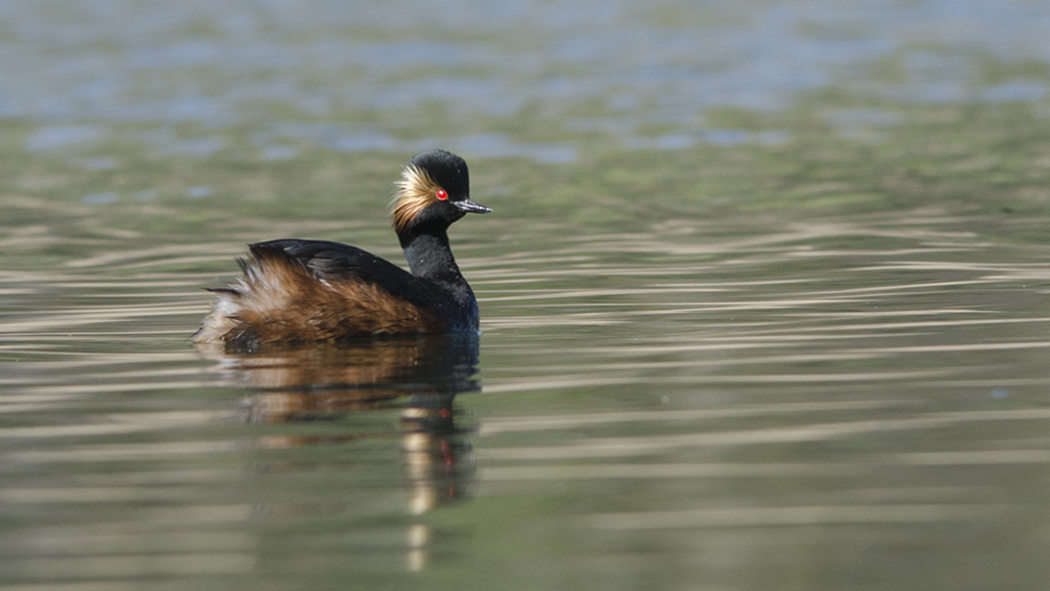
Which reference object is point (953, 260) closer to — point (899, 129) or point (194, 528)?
point (194, 528)

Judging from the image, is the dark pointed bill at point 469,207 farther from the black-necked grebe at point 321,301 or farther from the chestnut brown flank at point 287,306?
the chestnut brown flank at point 287,306

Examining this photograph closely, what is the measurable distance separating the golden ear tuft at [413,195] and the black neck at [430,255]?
0.41 ft

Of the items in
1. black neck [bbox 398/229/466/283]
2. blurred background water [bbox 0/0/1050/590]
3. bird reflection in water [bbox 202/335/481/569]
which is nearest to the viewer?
blurred background water [bbox 0/0/1050/590]

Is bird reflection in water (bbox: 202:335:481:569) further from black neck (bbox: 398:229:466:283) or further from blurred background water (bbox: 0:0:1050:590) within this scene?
black neck (bbox: 398:229:466:283)

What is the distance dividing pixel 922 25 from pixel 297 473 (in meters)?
38.9

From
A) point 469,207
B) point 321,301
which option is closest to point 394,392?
point 321,301

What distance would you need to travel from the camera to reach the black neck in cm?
1134

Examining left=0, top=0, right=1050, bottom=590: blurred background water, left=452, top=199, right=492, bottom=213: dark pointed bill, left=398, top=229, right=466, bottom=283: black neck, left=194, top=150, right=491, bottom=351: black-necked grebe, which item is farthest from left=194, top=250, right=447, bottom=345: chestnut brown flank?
left=452, top=199, right=492, bottom=213: dark pointed bill

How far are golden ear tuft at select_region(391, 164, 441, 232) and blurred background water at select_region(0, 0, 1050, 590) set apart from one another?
1021 mm

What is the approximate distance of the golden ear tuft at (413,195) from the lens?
11359 mm

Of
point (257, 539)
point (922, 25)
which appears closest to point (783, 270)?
point (257, 539)

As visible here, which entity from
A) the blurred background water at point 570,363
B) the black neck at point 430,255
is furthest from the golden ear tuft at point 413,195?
the blurred background water at point 570,363

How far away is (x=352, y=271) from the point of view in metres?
10.2

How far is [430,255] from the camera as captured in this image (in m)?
11.5
